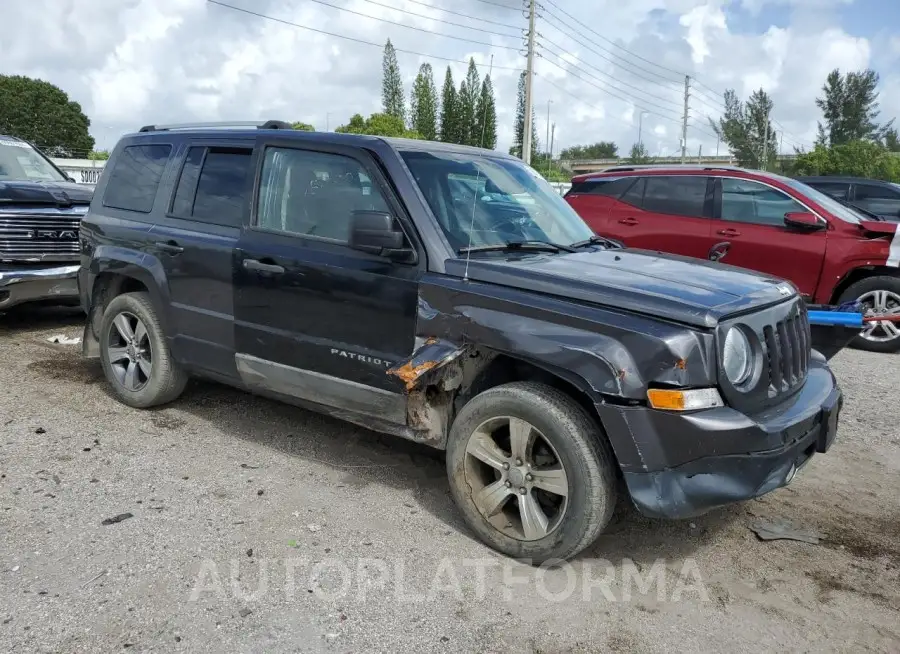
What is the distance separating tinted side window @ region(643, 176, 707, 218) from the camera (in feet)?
27.6

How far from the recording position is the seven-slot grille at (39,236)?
24.4ft

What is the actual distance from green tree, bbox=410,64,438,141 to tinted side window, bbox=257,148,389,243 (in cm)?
6657

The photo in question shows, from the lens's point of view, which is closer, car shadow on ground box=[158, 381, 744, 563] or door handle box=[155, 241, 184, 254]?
car shadow on ground box=[158, 381, 744, 563]

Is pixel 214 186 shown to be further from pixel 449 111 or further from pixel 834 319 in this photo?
pixel 449 111

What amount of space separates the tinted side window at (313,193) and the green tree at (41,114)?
86.9 metres

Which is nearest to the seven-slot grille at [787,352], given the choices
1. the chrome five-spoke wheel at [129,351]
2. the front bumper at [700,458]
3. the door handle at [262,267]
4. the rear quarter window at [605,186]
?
the front bumper at [700,458]

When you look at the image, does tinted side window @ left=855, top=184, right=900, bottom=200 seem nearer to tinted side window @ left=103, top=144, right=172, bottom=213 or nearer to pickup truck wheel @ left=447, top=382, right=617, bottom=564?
pickup truck wheel @ left=447, top=382, right=617, bottom=564

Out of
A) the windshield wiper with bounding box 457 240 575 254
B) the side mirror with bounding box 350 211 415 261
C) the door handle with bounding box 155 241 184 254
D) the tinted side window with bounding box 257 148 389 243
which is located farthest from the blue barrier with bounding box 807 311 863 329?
the door handle with bounding box 155 241 184 254

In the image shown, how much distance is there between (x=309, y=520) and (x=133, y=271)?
236 centimetres

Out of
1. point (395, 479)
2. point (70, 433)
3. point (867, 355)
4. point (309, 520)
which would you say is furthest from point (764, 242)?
point (70, 433)

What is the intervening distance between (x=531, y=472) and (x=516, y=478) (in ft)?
0.28

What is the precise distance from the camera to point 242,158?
4641mm

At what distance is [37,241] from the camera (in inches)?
300

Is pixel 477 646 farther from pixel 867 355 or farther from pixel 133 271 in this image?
pixel 867 355
